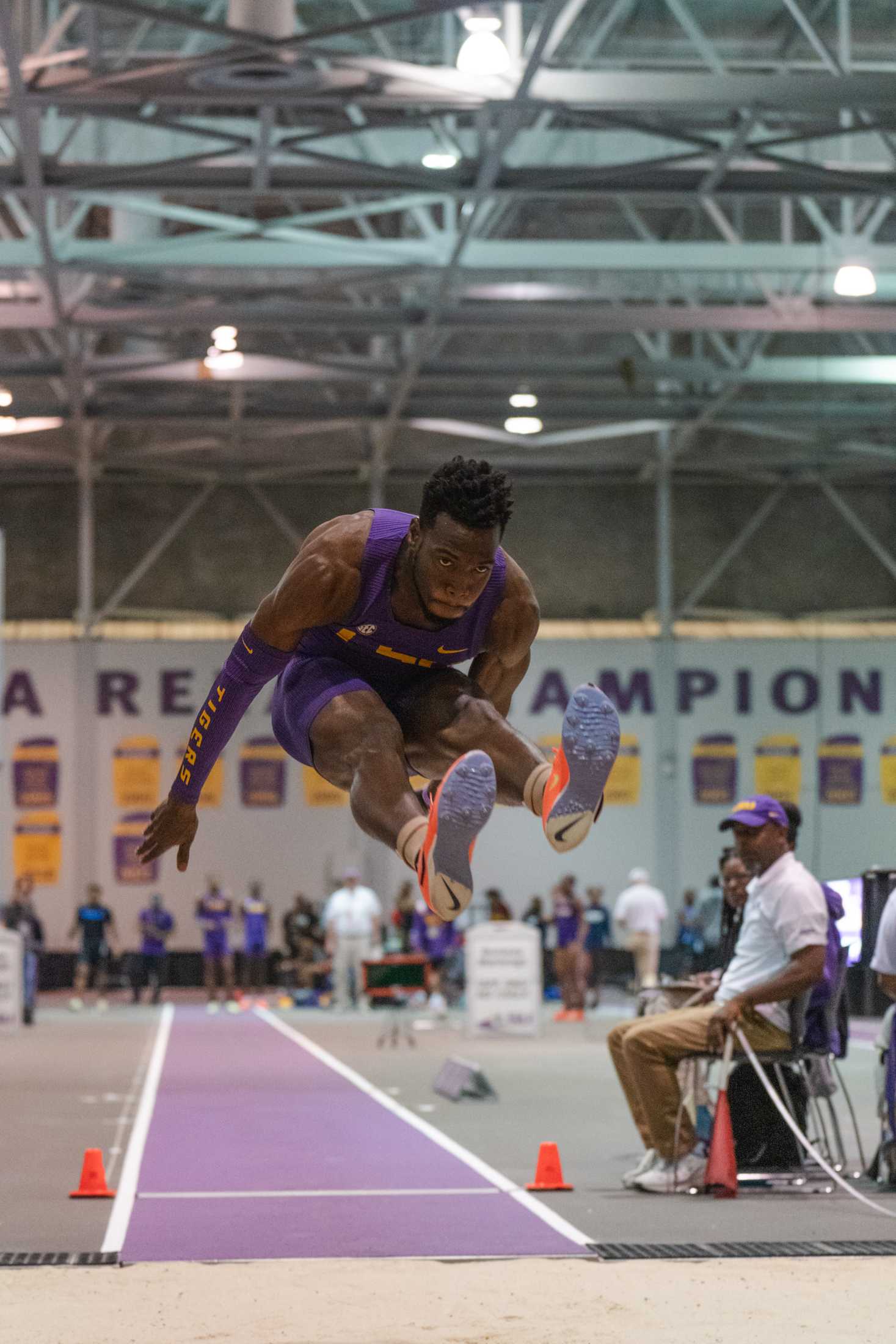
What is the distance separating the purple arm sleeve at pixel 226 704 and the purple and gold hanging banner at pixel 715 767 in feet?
77.8

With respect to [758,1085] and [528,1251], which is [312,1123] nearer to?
[758,1085]

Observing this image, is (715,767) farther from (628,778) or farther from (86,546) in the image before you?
(86,546)

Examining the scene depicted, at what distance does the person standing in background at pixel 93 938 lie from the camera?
83.4ft

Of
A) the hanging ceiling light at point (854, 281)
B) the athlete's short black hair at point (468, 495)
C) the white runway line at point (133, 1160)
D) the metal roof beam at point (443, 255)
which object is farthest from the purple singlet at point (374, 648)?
the metal roof beam at point (443, 255)

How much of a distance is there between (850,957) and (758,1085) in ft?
3.58

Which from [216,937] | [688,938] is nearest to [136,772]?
[216,937]

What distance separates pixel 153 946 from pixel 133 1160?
15877 millimetres

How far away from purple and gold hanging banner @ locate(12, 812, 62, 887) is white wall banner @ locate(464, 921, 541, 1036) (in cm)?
1151

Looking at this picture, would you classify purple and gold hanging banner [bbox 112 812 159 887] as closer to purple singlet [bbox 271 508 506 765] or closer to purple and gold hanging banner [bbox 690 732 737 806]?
purple and gold hanging banner [bbox 690 732 737 806]

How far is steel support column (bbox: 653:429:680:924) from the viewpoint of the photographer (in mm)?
28500

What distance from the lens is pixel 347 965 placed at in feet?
75.0

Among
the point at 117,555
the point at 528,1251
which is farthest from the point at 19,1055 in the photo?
the point at 117,555

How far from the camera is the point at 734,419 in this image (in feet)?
88.8

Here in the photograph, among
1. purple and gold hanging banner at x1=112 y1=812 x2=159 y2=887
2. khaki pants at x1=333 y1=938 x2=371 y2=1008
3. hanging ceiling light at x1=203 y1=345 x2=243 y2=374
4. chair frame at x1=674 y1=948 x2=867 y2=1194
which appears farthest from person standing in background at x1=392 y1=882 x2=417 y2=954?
chair frame at x1=674 y1=948 x2=867 y2=1194
